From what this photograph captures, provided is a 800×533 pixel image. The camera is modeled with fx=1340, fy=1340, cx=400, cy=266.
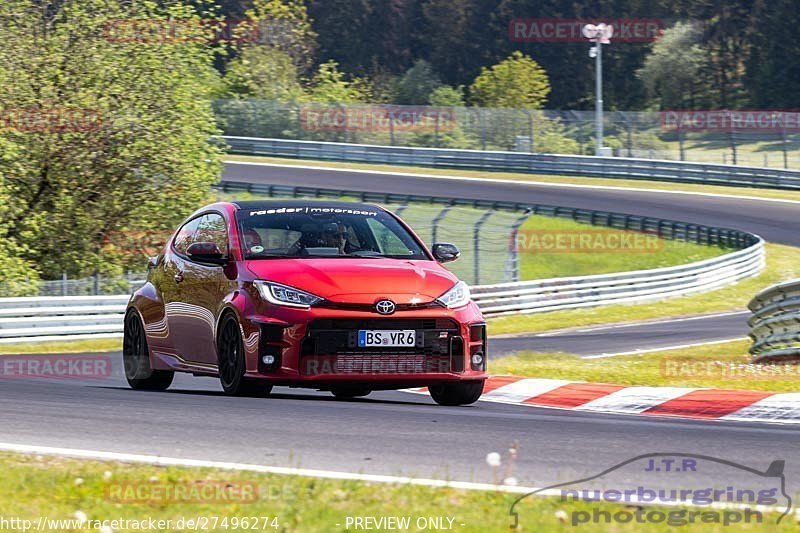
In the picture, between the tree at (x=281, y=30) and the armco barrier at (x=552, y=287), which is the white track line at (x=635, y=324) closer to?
the armco barrier at (x=552, y=287)

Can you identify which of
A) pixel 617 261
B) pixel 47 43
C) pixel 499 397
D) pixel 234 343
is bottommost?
pixel 617 261

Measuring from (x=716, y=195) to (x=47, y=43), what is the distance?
2786cm

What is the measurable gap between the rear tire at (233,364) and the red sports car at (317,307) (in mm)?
11

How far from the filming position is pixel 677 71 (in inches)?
3243

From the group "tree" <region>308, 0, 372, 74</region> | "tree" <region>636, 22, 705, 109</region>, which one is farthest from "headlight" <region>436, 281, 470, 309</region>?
"tree" <region>308, 0, 372, 74</region>

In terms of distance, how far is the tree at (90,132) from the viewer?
94.5 ft

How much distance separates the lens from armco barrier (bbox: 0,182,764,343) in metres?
23.4

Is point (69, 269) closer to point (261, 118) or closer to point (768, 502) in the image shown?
point (768, 502)

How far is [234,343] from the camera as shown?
31.3 ft

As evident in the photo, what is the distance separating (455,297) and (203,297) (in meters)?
2.00

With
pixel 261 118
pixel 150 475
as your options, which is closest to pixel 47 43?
pixel 150 475

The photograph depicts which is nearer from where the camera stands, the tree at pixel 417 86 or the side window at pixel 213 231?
the side window at pixel 213 231

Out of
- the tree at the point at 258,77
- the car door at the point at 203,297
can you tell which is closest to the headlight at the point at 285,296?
the car door at the point at 203,297

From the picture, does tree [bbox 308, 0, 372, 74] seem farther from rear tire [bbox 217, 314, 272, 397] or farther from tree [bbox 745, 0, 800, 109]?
rear tire [bbox 217, 314, 272, 397]
